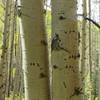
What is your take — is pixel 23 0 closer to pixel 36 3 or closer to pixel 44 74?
pixel 36 3

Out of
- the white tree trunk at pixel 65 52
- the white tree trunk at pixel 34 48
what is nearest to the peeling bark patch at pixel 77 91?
the white tree trunk at pixel 65 52

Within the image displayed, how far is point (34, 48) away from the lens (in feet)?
7.22

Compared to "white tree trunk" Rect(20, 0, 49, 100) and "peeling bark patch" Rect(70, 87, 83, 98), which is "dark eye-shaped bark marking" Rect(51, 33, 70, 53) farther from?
"peeling bark patch" Rect(70, 87, 83, 98)

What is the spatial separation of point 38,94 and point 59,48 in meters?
0.32

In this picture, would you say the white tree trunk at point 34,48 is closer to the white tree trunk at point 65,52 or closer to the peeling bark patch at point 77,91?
the white tree trunk at point 65,52

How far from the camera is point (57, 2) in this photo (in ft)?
7.13

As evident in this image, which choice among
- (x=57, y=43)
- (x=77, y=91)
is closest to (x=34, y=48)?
(x=57, y=43)

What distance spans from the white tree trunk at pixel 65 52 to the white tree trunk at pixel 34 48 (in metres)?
0.09

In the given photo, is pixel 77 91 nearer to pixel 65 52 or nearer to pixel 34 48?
pixel 65 52

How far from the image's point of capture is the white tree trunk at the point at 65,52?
83.9 inches

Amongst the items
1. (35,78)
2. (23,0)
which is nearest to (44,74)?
(35,78)

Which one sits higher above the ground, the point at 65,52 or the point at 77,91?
the point at 65,52

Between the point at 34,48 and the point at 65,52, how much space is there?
0.20 metres

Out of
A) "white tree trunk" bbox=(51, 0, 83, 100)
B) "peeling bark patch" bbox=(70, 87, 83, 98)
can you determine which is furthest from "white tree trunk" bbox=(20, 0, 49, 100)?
"peeling bark patch" bbox=(70, 87, 83, 98)
